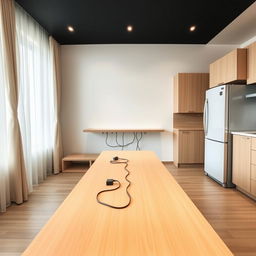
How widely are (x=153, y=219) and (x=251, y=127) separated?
118 inches

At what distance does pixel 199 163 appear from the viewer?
14.1 ft

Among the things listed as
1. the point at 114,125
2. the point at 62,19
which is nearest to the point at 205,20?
the point at 62,19

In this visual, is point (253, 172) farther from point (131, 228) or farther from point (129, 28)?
point (129, 28)

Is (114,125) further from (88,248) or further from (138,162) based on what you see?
(88,248)

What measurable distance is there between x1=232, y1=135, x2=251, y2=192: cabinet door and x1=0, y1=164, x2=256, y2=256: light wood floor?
0.20 m

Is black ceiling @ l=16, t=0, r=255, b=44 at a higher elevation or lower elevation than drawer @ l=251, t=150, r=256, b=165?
higher

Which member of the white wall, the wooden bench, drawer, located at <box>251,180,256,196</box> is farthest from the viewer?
the white wall

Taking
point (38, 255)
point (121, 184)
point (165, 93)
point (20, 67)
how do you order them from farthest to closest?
point (165, 93) < point (20, 67) < point (121, 184) < point (38, 255)

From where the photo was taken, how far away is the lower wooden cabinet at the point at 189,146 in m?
4.21

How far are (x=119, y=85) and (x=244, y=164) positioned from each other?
3.04m

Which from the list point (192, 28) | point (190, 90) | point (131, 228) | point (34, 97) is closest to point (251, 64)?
point (192, 28)

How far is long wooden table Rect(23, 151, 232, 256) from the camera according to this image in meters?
0.63

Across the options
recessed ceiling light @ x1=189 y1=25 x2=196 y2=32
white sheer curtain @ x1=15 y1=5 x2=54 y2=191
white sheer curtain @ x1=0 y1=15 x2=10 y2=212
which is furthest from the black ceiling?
white sheer curtain @ x1=0 y1=15 x2=10 y2=212

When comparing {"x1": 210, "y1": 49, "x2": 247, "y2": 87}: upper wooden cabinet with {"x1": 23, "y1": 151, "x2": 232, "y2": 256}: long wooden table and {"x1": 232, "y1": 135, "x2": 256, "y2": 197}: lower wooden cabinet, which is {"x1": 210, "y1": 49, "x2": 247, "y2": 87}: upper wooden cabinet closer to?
{"x1": 232, "y1": 135, "x2": 256, "y2": 197}: lower wooden cabinet
